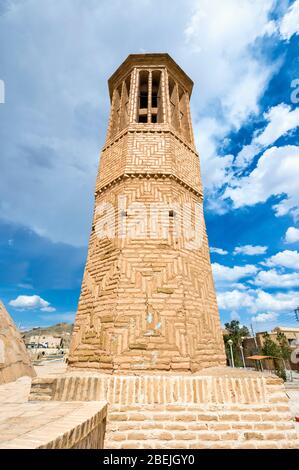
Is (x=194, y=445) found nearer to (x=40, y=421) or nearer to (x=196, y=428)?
(x=196, y=428)

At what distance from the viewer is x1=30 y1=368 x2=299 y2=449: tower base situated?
114 inches

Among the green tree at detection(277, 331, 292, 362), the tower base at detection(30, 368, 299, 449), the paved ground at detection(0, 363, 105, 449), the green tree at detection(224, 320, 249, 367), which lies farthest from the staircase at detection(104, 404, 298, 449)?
the green tree at detection(224, 320, 249, 367)

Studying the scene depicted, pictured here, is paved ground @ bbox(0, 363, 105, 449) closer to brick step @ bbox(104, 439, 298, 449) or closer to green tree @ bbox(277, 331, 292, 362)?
brick step @ bbox(104, 439, 298, 449)

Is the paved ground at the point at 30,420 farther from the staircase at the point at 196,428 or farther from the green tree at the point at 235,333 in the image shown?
the green tree at the point at 235,333

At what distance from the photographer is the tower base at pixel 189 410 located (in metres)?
2.89

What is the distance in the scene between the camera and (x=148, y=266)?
4.23m

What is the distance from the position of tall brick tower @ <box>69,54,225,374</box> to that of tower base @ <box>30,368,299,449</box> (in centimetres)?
42

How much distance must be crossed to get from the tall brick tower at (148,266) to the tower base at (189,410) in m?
0.42

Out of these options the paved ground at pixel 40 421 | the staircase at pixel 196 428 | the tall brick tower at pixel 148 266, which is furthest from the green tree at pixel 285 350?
the paved ground at pixel 40 421

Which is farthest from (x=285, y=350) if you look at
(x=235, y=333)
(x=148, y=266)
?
(x=148, y=266)

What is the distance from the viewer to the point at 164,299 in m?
3.96

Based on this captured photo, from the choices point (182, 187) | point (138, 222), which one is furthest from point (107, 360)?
point (182, 187)
